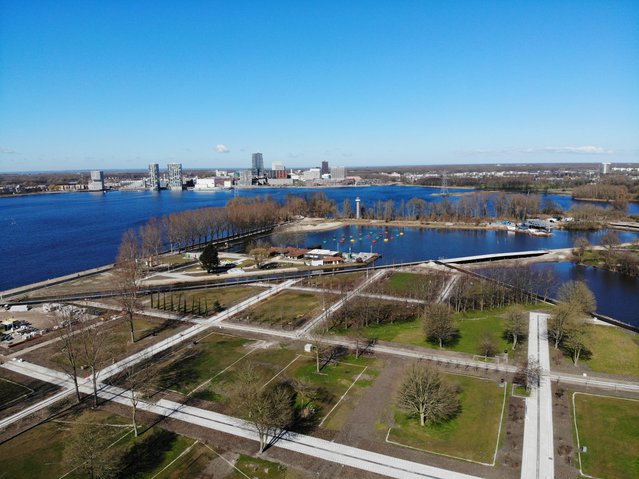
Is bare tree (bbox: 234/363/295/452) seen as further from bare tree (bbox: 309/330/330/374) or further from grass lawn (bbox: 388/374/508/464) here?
grass lawn (bbox: 388/374/508/464)

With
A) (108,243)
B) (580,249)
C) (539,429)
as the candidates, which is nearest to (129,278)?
(539,429)

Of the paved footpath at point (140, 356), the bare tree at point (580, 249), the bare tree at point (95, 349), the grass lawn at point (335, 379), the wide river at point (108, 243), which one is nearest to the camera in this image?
the grass lawn at point (335, 379)

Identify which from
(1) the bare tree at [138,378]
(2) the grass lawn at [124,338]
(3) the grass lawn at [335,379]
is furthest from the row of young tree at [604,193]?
(1) the bare tree at [138,378]

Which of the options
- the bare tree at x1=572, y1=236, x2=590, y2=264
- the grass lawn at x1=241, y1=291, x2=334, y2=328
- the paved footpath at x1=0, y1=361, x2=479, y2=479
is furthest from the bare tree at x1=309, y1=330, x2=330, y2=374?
the bare tree at x1=572, y1=236, x2=590, y2=264

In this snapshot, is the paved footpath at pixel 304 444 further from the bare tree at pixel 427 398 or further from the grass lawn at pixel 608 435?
the grass lawn at pixel 608 435

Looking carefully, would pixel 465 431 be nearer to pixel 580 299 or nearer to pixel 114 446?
pixel 114 446

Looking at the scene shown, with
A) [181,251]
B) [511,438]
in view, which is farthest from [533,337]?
[181,251]

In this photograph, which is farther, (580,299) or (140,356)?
(580,299)
